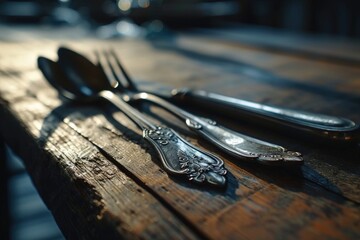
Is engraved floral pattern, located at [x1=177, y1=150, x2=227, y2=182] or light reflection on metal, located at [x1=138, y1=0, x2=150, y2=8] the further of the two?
light reflection on metal, located at [x1=138, y1=0, x2=150, y2=8]

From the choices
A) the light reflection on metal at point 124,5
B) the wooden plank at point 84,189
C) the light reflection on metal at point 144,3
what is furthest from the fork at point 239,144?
the light reflection on metal at point 144,3

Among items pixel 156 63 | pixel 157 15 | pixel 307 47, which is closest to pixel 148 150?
pixel 156 63

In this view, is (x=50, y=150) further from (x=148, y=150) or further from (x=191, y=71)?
(x=191, y=71)

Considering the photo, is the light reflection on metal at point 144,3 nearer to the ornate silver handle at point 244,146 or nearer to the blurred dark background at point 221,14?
the blurred dark background at point 221,14

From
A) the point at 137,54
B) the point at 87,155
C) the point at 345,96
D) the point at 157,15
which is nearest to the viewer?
the point at 87,155

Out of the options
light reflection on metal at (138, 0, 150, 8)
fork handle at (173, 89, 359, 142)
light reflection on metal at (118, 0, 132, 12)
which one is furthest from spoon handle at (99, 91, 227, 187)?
light reflection on metal at (138, 0, 150, 8)

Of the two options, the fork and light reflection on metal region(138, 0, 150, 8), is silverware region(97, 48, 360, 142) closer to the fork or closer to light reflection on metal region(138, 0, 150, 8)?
the fork

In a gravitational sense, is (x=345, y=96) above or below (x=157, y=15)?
below
